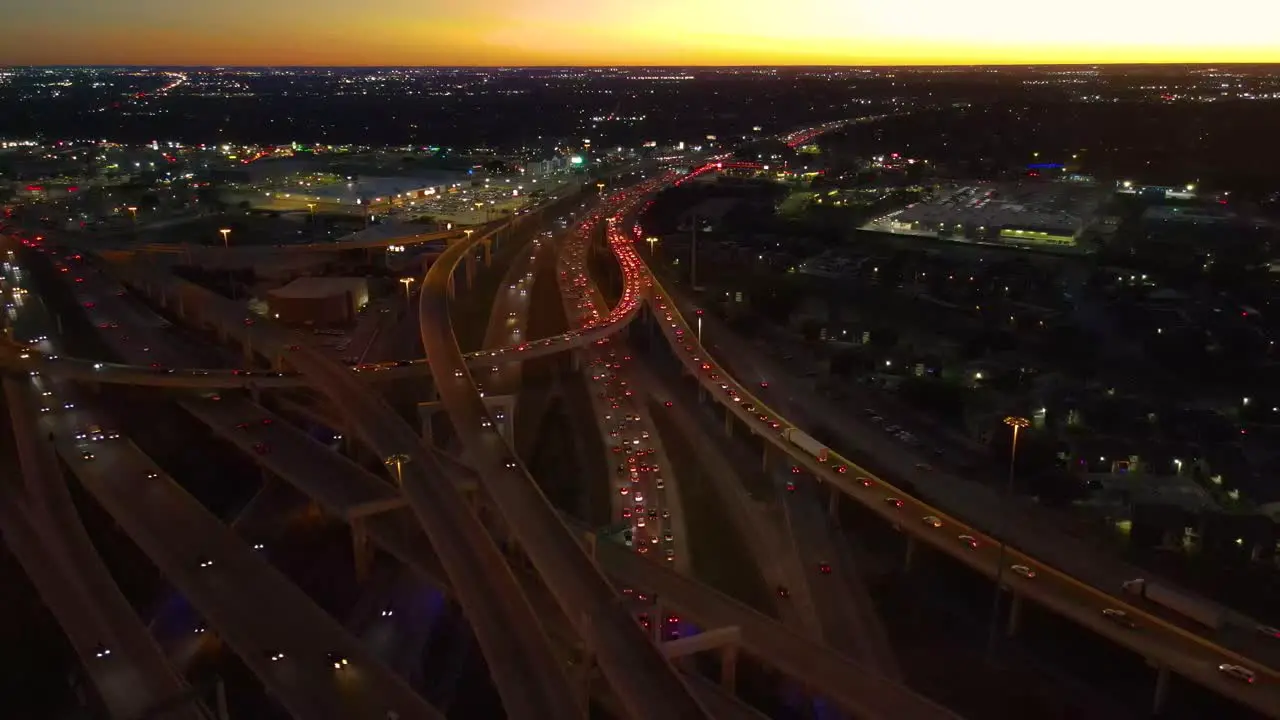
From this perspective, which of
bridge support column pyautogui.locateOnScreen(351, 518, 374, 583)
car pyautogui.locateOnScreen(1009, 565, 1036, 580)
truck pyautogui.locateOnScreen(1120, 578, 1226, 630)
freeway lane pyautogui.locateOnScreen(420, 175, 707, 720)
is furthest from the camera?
bridge support column pyautogui.locateOnScreen(351, 518, 374, 583)

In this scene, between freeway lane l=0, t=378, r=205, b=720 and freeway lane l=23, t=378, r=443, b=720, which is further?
freeway lane l=0, t=378, r=205, b=720

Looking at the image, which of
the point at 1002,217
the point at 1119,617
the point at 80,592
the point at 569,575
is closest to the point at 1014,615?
the point at 1119,617

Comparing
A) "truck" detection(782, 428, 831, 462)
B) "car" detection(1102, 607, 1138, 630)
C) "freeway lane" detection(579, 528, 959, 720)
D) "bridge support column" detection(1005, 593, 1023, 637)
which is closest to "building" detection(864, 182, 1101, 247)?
"truck" detection(782, 428, 831, 462)

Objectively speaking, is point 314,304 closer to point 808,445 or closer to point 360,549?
point 360,549

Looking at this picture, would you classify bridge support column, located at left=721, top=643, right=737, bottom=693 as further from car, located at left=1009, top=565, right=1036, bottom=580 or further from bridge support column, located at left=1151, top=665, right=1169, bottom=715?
bridge support column, located at left=1151, top=665, right=1169, bottom=715

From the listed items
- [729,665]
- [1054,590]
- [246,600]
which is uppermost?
[246,600]

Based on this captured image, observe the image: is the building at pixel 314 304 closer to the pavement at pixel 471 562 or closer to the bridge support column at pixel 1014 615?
the pavement at pixel 471 562

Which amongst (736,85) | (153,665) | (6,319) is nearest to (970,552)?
(153,665)

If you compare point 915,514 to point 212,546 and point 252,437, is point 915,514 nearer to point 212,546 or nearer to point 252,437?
point 212,546
